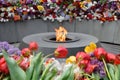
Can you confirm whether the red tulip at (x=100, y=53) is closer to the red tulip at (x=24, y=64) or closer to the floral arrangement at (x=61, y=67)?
the floral arrangement at (x=61, y=67)

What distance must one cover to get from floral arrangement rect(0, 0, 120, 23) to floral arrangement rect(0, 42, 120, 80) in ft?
21.1

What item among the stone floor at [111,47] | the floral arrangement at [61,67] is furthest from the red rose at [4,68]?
the stone floor at [111,47]

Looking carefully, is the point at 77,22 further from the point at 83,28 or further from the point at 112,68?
the point at 112,68

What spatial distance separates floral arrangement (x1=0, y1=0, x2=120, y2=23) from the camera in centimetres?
805

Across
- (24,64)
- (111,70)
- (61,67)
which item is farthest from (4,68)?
(111,70)

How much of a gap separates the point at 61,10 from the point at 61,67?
6.81m

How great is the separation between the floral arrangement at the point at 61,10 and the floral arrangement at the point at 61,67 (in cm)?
643

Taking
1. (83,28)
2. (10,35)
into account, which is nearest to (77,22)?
(83,28)

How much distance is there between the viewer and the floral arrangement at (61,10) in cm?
805

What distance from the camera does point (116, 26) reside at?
7.96 meters

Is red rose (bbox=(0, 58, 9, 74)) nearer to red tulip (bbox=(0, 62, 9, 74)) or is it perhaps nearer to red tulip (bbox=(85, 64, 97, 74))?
red tulip (bbox=(0, 62, 9, 74))

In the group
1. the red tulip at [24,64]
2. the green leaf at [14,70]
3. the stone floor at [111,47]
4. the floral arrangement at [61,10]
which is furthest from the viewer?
the floral arrangement at [61,10]

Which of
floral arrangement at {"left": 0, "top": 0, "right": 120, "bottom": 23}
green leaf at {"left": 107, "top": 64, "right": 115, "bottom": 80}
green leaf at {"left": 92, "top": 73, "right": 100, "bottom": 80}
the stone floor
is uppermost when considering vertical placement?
green leaf at {"left": 107, "top": 64, "right": 115, "bottom": 80}

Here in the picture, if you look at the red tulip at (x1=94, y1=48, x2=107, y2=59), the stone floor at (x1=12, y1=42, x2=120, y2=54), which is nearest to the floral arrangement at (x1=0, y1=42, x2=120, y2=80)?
the red tulip at (x1=94, y1=48, x2=107, y2=59)
